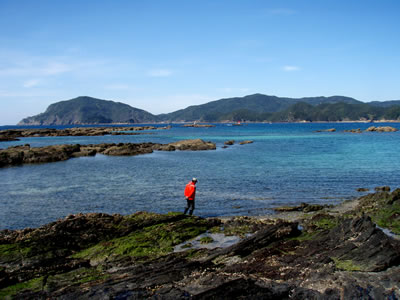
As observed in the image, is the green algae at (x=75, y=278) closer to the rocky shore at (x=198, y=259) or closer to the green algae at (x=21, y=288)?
the rocky shore at (x=198, y=259)

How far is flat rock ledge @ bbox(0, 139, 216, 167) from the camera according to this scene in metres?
53.3

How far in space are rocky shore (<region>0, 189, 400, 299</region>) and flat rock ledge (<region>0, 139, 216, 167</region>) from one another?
134ft

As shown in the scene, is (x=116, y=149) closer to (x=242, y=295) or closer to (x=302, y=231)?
(x=302, y=231)

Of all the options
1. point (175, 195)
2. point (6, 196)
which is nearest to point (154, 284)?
point (175, 195)

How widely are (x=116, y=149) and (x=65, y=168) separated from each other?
723 inches

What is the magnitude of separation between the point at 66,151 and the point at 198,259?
179 ft

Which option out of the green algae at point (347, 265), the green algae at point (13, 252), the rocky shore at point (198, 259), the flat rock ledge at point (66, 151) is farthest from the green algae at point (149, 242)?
the flat rock ledge at point (66, 151)

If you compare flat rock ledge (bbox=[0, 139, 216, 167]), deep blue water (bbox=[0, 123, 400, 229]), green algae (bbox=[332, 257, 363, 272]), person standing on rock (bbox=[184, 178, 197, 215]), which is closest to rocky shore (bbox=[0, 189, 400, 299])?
green algae (bbox=[332, 257, 363, 272])

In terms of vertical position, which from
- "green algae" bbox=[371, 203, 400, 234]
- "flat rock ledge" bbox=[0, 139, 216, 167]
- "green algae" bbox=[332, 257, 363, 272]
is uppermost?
"flat rock ledge" bbox=[0, 139, 216, 167]

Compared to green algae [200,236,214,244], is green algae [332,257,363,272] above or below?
above

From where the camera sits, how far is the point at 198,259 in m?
13.5

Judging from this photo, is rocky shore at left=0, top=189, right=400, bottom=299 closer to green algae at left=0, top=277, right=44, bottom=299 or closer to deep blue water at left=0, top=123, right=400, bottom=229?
green algae at left=0, top=277, right=44, bottom=299

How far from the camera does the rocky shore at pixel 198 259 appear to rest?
32.8 ft

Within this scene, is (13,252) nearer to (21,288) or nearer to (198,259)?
(21,288)
